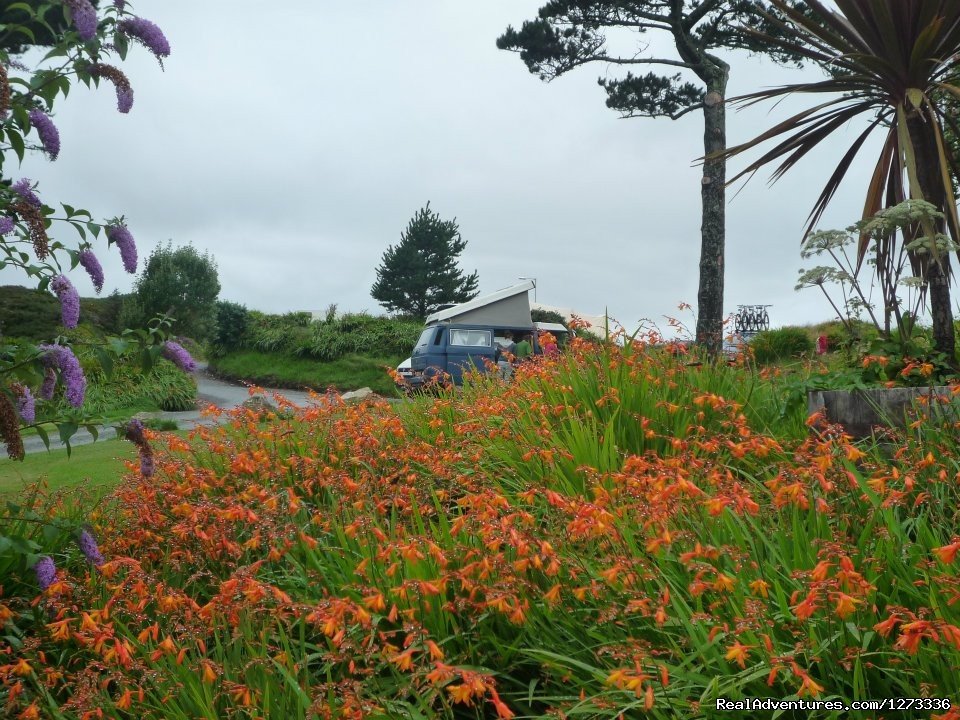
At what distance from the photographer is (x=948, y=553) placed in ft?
6.76

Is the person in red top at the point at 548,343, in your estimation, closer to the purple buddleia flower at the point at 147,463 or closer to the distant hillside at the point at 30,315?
the purple buddleia flower at the point at 147,463

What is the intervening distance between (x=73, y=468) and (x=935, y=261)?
8335mm

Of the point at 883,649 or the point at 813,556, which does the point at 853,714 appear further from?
the point at 813,556

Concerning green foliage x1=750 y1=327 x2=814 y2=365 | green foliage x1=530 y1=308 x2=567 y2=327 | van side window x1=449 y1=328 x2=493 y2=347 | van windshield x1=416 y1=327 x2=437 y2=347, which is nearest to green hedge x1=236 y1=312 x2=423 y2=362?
van windshield x1=416 y1=327 x2=437 y2=347

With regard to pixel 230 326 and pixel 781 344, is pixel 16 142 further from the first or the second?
pixel 230 326

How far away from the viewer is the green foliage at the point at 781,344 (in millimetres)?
16578

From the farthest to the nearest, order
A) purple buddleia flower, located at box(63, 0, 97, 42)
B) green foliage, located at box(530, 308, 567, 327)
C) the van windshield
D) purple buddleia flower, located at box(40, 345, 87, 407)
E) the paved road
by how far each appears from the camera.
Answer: green foliage, located at box(530, 308, 567, 327), the van windshield, the paved road, purple buddleia flower, located at box(63, 0, 97, 42), purple buddleia flower, located at box(40, 345, 87, 407)

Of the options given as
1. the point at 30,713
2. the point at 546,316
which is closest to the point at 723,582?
the point at 30,713

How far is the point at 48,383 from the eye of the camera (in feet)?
12.4

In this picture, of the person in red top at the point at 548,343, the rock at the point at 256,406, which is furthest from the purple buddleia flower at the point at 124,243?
the person in red top at the point at 548,343

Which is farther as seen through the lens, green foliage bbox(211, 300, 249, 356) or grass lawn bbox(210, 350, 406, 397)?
green foliage bbox(211, 300, 249, 356)

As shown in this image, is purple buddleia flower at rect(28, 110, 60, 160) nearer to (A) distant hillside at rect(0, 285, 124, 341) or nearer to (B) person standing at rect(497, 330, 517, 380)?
(B) person standing at rect(497, 330, 517, 380)

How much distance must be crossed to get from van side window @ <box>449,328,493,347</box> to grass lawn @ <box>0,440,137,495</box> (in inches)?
404

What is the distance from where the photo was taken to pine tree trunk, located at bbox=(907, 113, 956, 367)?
6066mm
